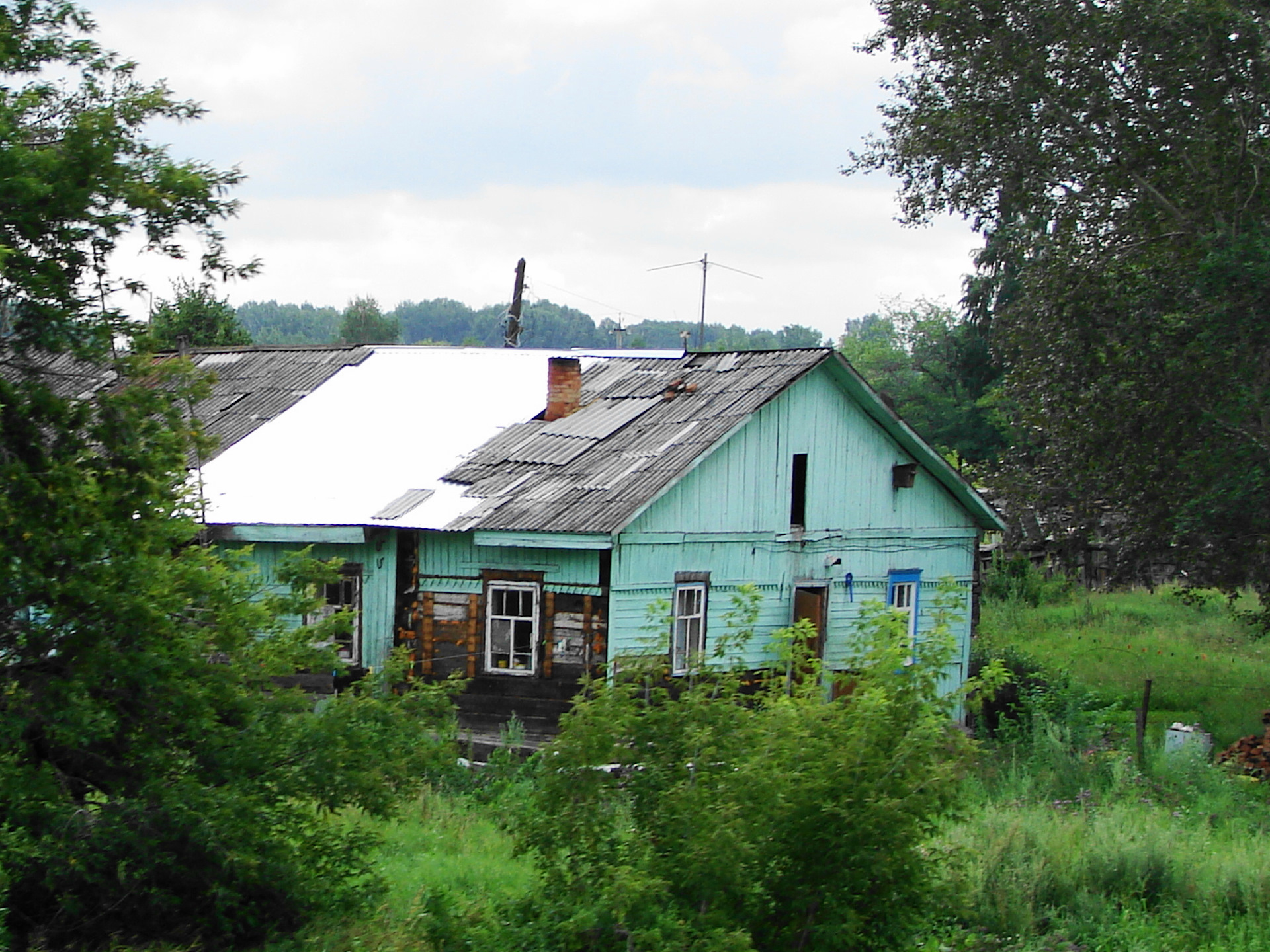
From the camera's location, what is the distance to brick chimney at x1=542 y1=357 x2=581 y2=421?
18453 millimetres

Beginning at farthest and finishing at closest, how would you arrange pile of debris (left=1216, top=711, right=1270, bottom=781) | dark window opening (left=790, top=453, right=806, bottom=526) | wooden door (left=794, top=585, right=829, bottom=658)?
1. dark window opening (left=790, top=453, right=806, bottom=526)
2. wooden door (left=794, top=585, right=829, bottom=658)
3. pile of debris (left=1216, top=711, right=1270, bottom=781)

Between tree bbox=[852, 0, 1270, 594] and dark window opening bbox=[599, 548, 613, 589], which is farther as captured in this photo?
tree bbox=[852, 0, 1270, 594]

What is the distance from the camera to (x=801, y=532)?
16.8 m

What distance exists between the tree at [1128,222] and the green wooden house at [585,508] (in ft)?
8.91

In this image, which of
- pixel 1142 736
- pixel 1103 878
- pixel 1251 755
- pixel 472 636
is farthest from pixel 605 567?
pixel 1251 755

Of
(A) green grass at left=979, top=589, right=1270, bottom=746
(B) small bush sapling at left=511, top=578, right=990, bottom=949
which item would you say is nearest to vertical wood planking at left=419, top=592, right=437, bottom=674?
(B) small bush sapling at left=511, top=578, right=990, bottom=949

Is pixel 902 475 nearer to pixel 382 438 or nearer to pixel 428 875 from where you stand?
pixel 382 438

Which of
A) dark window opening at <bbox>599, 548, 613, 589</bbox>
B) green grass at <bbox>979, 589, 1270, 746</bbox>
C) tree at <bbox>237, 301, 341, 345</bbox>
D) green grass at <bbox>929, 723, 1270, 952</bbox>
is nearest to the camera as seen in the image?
green grass at <bbox>929, 723, 1270, 952</bbox>

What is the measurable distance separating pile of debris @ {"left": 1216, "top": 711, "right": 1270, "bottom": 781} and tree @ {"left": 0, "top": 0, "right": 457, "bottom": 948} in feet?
38.5

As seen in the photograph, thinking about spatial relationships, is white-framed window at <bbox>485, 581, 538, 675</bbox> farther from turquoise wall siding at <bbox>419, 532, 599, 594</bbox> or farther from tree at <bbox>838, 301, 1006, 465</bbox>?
tree at <bbox>838, 301, 1006, 465</bbox>

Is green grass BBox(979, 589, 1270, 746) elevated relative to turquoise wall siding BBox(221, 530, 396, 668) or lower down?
lower down

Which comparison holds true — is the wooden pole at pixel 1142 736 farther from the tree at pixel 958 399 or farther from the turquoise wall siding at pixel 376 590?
the tree at pixel 958 399

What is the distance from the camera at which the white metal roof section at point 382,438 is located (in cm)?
1602

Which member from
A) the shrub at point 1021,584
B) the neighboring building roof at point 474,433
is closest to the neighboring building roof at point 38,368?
the neighboring building roof at point 474,433
